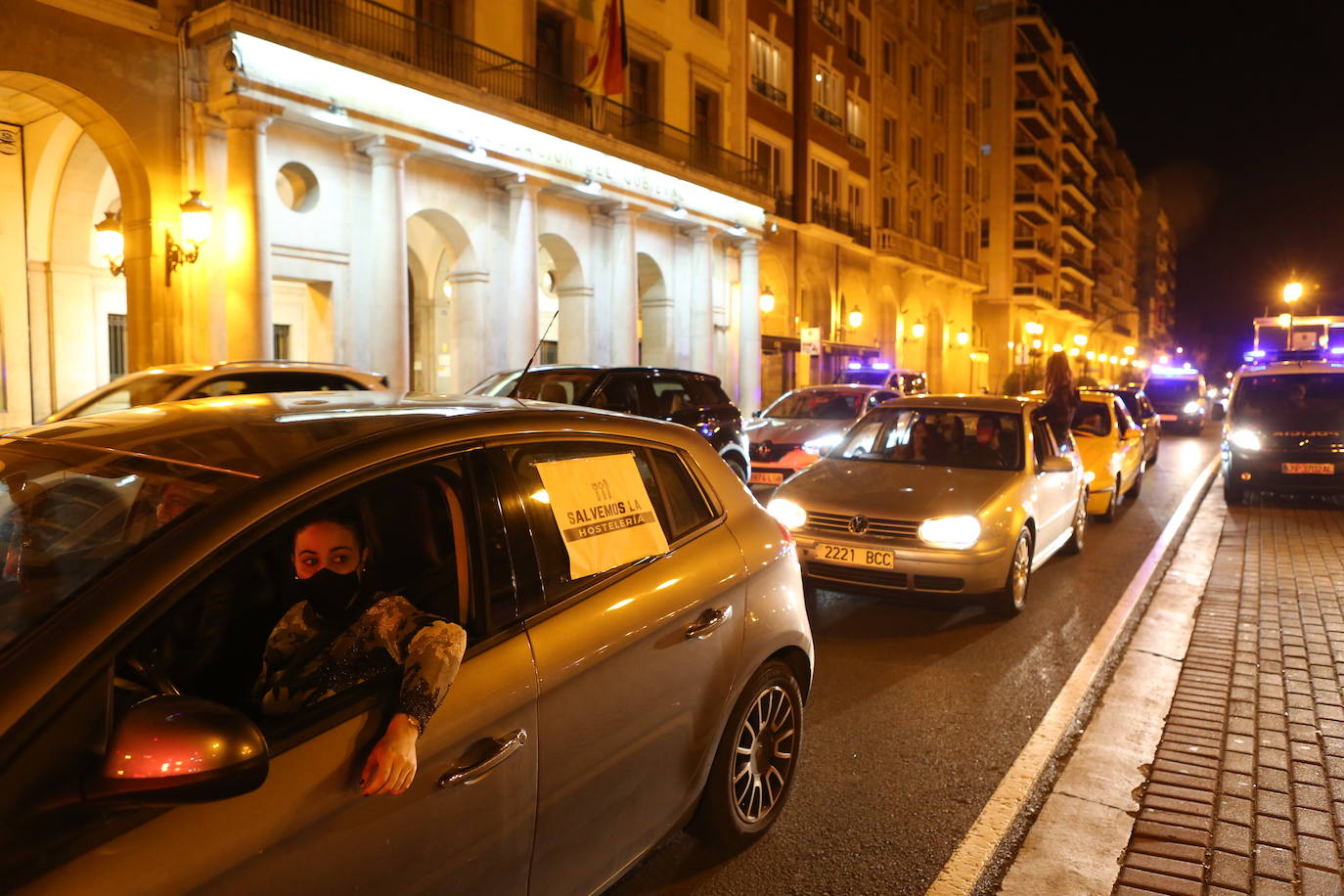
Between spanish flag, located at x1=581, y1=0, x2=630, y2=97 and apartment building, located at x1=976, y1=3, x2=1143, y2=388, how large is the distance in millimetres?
26114

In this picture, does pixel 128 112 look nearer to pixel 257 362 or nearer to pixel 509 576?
pixel 257 362

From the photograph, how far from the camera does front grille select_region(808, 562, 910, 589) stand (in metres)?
6.70

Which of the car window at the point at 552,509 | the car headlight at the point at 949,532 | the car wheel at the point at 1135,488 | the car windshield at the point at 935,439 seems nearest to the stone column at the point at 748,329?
the car wheel at the point at 1135,488

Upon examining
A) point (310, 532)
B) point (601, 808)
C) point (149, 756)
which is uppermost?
point (310, 532)

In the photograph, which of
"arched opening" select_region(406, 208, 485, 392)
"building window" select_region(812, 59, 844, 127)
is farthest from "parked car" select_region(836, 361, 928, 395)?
"building window" select_region(812, 59, 844, 127)

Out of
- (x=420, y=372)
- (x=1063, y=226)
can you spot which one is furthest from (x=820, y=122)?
(x=1063, y=226)

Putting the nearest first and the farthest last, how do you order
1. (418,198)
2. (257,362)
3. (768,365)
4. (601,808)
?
(601,808) → (257,362) → (418,198) → (768,365)

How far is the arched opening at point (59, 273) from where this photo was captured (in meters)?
14.9

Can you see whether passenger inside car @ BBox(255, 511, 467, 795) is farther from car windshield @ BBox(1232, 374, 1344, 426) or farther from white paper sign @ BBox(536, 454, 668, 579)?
car windshield @ BBox(1232, 374, 1344, 426)

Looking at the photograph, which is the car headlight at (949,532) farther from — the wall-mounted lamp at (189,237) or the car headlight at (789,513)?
the wall-mounted lamp at (189,237)

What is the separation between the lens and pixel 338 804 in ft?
6.50

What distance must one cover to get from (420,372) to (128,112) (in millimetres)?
10121

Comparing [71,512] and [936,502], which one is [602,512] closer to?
[71,512]

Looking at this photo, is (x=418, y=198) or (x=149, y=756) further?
(x=418, y=198)
